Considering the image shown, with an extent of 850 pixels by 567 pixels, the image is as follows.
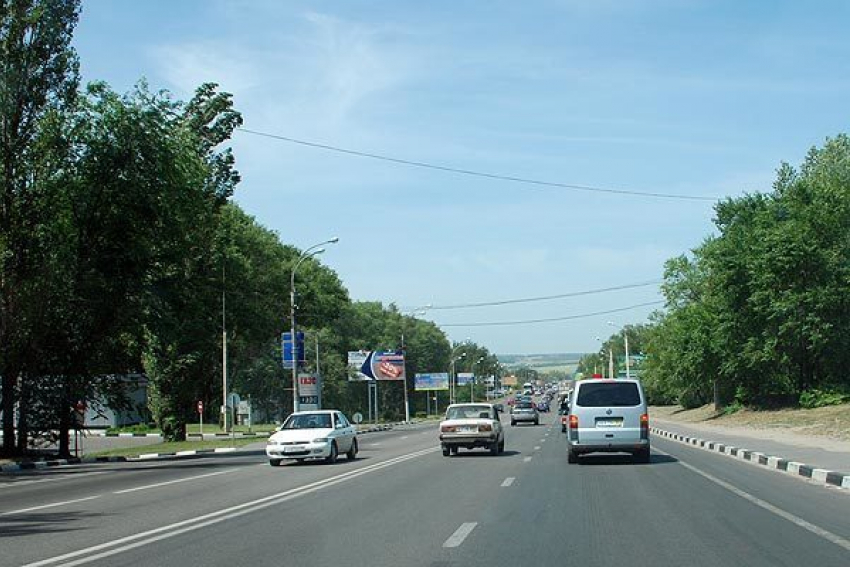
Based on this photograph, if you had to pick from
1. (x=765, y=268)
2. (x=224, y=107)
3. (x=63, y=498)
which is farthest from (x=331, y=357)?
(x=63, y=498)

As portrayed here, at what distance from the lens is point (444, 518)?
13672 mm

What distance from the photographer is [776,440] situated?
3466 cm

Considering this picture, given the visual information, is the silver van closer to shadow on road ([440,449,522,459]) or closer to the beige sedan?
the beige sedan

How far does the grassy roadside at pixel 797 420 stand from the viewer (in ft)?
124

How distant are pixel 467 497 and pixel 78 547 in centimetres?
708

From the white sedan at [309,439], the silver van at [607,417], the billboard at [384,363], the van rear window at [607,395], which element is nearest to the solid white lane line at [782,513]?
the silver van at [607,417]

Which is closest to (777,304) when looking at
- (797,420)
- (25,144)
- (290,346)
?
(797,420)

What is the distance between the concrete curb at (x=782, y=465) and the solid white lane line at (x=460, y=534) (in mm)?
8500

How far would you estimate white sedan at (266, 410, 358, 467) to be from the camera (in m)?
26.8

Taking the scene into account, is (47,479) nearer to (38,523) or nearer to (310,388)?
(38,523)

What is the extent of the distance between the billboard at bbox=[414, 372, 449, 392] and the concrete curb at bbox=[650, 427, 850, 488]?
10122 centimetres

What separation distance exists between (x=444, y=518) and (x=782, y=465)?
40.8 ft

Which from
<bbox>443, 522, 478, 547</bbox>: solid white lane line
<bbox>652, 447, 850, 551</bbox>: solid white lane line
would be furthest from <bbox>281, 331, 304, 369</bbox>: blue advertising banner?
<bbox>443, 522, 478, 547</bbox>: solid white lane line

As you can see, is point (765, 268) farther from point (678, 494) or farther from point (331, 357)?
point (331, 357)
